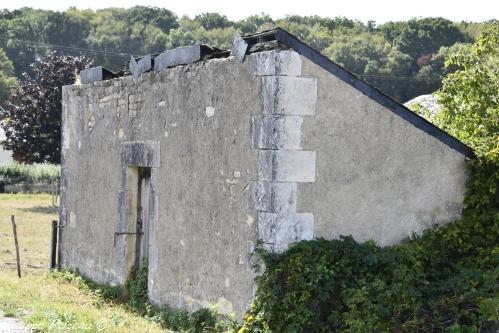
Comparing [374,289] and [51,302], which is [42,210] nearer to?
[51,302]

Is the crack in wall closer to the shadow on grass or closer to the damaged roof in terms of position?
the damaged roof

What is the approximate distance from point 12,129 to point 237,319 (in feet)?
75.2

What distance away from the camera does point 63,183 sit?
39.3 feet

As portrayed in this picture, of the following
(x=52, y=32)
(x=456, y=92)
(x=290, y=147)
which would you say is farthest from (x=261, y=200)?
(x=52, y=32)

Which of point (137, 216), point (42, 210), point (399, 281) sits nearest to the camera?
point (399, 281)

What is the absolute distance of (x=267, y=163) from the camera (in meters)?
6.50

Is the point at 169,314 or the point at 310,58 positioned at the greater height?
the point at 310,58

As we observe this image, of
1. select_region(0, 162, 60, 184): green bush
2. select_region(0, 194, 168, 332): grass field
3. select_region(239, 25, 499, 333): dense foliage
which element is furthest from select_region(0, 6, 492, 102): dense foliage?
select_region(239, 25, 499, 333): dense foliage

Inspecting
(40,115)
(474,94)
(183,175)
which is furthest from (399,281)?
(40,115)

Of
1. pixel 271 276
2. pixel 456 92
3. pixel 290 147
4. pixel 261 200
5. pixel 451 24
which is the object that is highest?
pixel 451 24

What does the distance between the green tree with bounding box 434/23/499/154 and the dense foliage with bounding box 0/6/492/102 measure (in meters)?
33.6

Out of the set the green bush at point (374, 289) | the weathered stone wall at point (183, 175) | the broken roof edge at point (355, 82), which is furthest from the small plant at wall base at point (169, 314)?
the broken roof edge at point (355, 82)

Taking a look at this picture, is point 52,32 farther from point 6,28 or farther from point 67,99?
point 67,99

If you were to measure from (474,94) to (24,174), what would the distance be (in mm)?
31026
